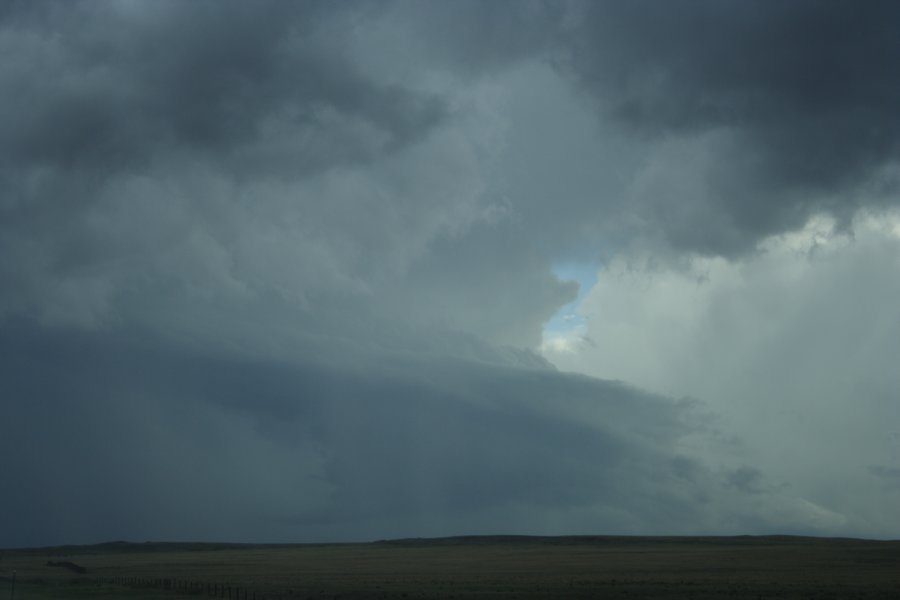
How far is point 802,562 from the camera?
9988cm

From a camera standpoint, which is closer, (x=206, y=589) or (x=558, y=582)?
(x=206, y=589)

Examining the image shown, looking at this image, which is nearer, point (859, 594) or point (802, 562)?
point (859, 594)

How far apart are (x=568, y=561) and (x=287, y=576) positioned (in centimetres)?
4035

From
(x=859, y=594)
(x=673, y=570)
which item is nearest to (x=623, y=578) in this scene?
(x=673, y=570)

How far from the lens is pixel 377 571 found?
103 meters

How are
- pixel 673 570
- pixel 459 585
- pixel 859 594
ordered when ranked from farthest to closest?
pixel 673 570
pixel 459 585
pixel 859 594

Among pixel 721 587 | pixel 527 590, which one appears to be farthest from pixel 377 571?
pixel 721 587

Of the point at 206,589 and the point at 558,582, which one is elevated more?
the point at 558,582

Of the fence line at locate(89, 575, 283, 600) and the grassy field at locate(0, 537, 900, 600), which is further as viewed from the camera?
the fence line at locate(89, 575, 283, 600)

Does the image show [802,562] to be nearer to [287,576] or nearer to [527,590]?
[527,590]

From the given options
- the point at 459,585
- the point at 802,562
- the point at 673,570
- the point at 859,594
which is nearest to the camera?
the point at 859,594

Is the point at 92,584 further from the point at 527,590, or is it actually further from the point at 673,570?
the point at 673,570

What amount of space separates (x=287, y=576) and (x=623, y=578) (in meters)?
36.3

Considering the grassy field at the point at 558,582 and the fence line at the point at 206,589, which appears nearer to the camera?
the grassy field at the point at 558,582
